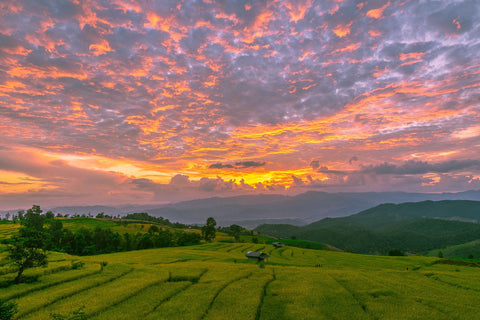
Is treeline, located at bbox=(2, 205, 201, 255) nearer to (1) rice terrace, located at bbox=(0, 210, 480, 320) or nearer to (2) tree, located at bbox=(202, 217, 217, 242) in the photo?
(2) tree, located at bbox=(202, 217, 217, 242)

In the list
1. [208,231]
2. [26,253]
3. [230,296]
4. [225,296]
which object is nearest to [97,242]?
[208,231]

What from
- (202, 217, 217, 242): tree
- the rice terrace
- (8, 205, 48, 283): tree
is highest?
(8, 205, 48, 283): tree

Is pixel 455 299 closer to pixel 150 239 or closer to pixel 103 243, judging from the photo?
pixel 150 239

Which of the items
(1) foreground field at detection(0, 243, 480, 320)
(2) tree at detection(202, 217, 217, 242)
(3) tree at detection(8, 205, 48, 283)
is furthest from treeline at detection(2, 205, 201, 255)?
(3) tree at detection(8, 205, 48, 283)

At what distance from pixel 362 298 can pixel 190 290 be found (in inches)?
876

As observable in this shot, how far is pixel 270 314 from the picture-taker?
24469 mm

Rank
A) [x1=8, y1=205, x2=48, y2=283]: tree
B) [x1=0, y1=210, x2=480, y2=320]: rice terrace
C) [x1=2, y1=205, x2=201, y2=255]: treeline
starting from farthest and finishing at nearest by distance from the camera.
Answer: [x1=2, y1=205, x2=201, y2=255]: treeline, [x1=8, y1=205, x2=48, y2=283]: tree, [x1=0, y1=210, x2=480, y2=320]: rice terrace

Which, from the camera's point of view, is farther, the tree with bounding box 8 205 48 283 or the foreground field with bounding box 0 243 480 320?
the tree with bounding box 8 205 48 283

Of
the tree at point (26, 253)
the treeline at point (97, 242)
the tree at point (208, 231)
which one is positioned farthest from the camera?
the tree at point (208, 231)

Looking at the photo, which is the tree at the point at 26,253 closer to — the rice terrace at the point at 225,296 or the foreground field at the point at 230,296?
the rice terrace at the point at 225,296

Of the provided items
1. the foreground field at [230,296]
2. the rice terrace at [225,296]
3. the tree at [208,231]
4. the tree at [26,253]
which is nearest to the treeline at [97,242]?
the tree at [208,231]

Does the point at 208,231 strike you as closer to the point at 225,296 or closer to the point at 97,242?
the point at 97,242

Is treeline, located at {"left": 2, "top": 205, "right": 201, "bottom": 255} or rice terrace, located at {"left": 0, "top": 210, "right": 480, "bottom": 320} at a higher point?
rice terrace, located at {"left": 0, "top": 210, "right": 480, "bottom": 320}

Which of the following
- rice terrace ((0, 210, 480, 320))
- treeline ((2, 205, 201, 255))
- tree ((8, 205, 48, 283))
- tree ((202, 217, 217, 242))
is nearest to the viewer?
rice terrace ((0, 210, 480, 320))
